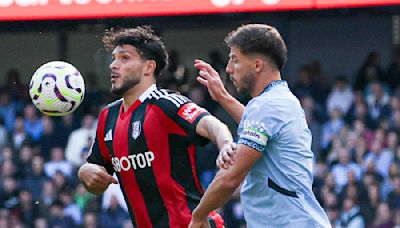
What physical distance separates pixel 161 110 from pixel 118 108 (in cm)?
40

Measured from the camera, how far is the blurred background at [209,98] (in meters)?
13.7

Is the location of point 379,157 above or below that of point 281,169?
below

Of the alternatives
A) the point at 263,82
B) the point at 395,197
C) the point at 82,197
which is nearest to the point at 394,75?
the point at 395,197

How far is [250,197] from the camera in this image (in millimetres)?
5281

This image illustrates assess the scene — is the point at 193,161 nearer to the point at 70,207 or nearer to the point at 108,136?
the point at 108,136

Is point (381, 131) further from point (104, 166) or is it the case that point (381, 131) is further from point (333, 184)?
point (104, 166)

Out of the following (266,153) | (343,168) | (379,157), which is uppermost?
(266,153)

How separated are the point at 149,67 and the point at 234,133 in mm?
9364

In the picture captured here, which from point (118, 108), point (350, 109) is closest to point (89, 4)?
point (350, 109)

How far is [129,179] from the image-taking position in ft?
20.5

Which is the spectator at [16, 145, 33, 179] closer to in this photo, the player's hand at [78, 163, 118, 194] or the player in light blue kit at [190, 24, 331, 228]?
the player's hand at [78, 163, 118, 194]

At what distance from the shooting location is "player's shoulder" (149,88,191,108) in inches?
243

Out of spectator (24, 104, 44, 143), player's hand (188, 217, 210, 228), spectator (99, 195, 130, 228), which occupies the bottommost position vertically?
spectator (99, 195, 130, 228)

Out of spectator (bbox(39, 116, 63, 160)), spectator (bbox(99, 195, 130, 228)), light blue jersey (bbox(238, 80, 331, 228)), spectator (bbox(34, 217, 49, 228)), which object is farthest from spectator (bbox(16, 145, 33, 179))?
light blue jersey (bbox(238, 80, 331, 228))
